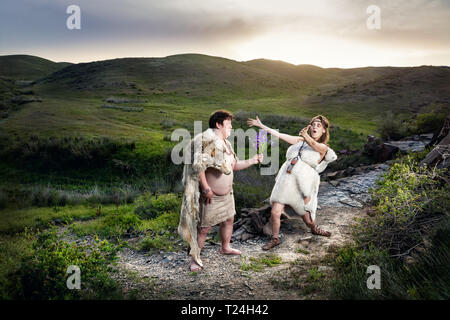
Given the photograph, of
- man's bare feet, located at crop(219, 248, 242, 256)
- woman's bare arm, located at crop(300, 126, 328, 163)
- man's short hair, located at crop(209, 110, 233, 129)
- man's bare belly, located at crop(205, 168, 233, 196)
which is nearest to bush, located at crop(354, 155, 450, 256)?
woman's bare arm, located at crop(300, 126, 328, 163)

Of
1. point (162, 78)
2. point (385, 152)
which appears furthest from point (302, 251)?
point (162, 78)

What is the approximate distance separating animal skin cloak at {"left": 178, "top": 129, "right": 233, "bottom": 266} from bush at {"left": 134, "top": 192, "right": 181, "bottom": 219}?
Answer: 363cm

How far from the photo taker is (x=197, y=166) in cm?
422

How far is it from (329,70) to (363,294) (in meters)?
108

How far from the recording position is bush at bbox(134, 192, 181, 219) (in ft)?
26.6

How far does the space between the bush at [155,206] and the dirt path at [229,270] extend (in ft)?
7.05

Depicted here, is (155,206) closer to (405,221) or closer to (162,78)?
(405,221)

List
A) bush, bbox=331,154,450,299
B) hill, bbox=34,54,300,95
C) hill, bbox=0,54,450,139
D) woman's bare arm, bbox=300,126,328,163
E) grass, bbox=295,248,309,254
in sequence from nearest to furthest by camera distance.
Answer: bush, bbox=331,154,450,299
woman's bare arm, bbox=300,126,328,163
grass, bbox=295,248,309,254
hill, bbox=0,54,450,139
hill, bbox=34,54,300,95

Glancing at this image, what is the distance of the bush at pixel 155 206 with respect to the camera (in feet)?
26.6

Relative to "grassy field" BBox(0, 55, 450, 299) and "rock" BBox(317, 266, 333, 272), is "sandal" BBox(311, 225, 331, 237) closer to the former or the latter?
"rock" BBox(317, 266, 333, 272)

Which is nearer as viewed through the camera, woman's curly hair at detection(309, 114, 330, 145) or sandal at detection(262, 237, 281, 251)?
woman's curly hair at detection(309, 114, 330, 145)

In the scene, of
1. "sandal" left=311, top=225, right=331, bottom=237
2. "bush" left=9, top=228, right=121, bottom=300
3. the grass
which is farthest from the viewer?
"sandal" left=311, top=225, right=331, bottom=237
